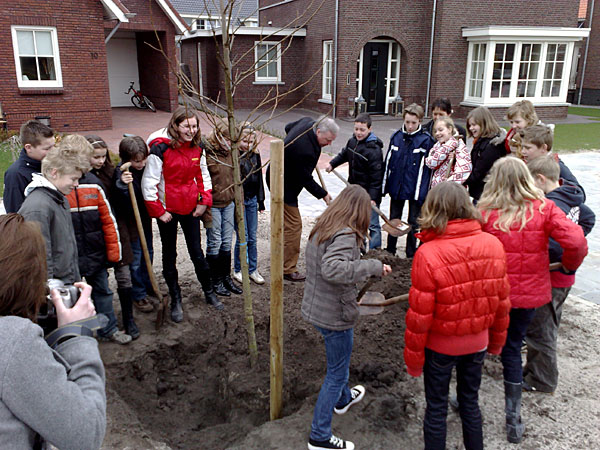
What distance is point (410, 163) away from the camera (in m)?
5.89

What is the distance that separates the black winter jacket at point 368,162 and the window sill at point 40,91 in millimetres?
13618

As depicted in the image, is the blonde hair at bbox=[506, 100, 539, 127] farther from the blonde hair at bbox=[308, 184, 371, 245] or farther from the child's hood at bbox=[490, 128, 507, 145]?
the blonde hair at bbox=[308, 184, 371, 245]

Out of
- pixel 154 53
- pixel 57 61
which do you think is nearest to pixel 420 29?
pixel 154 53

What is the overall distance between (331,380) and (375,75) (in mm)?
20849

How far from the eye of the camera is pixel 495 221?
3117mm

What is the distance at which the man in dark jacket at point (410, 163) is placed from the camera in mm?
5816

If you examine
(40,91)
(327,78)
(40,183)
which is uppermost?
(327,78)

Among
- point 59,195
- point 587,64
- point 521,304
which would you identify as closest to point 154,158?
point 59,195

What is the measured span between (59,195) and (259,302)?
2.38 metres

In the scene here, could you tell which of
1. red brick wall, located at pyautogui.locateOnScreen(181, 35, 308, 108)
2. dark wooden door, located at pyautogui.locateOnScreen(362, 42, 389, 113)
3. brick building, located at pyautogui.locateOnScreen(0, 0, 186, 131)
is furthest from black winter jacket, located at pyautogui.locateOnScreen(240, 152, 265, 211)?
red brick wall, located at pyautogui.locateOnScreen(181, 35, 308, 108)

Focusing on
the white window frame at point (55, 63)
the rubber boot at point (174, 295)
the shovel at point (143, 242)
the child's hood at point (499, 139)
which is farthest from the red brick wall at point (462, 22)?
the shovel at point (143, 242)

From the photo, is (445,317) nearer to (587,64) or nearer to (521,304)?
(521,304)

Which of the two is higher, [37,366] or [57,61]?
[57,61]

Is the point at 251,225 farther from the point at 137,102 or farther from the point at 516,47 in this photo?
the point at 137,102
